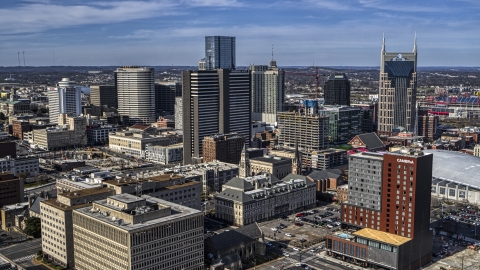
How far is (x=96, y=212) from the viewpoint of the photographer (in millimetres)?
76188

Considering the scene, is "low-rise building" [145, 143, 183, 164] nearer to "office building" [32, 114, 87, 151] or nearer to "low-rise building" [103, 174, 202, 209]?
"office building" [32, 114, 87, 151]

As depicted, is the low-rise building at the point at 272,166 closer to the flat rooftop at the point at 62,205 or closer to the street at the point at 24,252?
the street at the point at 24,252

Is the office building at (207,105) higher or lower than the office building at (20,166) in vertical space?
higher

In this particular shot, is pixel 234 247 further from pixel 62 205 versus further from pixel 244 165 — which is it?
pixel 244 165

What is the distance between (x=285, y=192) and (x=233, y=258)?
33.8 m

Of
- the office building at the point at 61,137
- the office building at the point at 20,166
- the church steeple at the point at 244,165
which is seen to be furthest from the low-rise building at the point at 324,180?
the office building at the point at 61,137

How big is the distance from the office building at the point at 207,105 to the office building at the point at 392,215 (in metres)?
76.2

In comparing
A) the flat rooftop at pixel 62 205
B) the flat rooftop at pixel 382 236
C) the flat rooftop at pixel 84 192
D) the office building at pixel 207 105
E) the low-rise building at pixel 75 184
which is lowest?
the flat rooftop at pixel 382 236

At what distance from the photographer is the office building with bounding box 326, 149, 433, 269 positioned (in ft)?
268

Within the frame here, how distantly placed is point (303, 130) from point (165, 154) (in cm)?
4618

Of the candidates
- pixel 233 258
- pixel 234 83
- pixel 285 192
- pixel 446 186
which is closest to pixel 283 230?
pixel 285 192

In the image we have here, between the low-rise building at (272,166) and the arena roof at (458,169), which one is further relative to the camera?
the low-rise building at (272,166)

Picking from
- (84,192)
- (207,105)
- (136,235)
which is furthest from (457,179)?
(136,235)

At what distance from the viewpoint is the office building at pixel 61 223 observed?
8125 cm
